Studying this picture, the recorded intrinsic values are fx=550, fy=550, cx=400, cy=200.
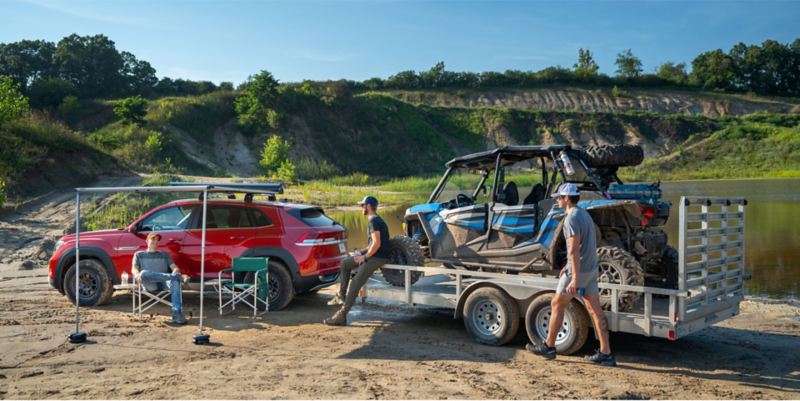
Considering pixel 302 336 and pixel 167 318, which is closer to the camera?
pixel 302 336

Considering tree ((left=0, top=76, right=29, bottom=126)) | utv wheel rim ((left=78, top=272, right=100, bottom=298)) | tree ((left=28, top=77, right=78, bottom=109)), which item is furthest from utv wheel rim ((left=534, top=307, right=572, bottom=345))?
tree ((left=28, top=77, right=78, bottom=109))

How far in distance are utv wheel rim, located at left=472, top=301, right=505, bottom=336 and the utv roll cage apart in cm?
170

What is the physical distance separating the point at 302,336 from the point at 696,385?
4.45 m

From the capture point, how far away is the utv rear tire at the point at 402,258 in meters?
7.93

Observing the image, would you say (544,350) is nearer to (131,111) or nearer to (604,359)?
(604,359)

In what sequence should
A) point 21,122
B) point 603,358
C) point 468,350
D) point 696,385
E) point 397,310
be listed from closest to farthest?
point 696,385, point 603,358, point 468,350, point 397,310, point 21,122

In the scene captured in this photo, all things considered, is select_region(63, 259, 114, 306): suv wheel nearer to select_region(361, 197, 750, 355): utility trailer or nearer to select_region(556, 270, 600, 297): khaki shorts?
select_region(361, 197, 750, 355): utility trailer

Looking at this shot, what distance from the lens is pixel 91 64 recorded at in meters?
57.1

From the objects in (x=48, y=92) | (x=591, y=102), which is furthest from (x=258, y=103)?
(x=591, y=102)

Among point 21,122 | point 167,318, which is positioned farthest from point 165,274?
point 21,122

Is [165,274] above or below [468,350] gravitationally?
above

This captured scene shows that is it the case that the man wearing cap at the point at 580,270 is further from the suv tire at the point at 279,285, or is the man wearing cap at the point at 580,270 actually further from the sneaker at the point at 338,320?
the suv tire at the point at 279,285

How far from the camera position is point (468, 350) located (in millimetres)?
6363

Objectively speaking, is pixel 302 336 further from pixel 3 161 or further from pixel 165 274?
pixel 3 161
